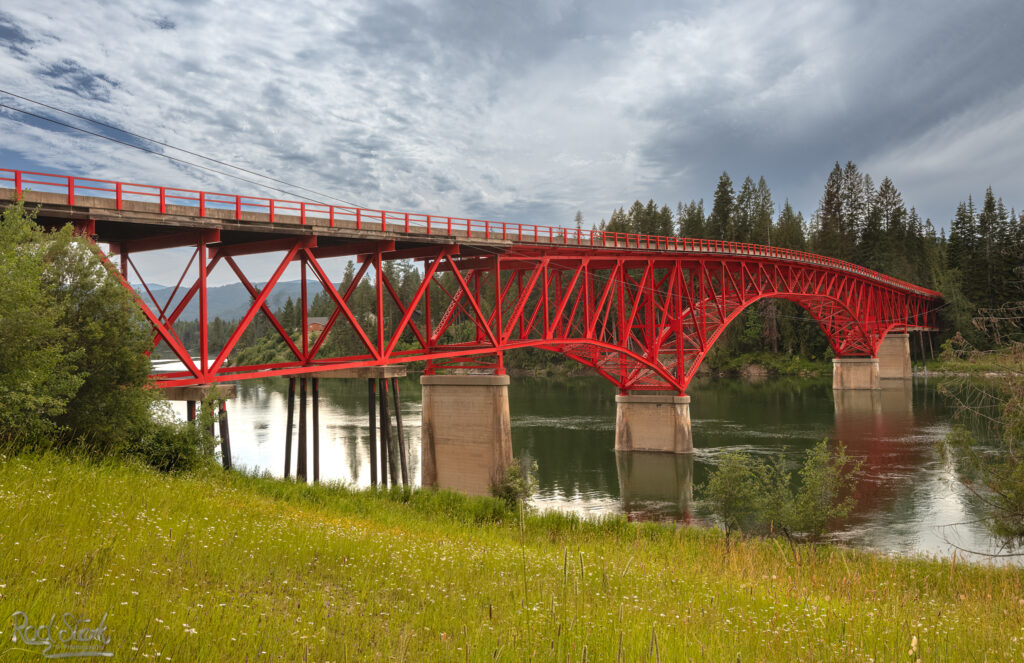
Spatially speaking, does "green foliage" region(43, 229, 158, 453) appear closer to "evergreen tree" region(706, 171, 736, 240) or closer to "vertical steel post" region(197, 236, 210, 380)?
"vertical steel post" region(197, 236, 210, 380)

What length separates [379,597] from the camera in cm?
673

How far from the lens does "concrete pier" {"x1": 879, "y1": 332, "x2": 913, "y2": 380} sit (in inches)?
3787

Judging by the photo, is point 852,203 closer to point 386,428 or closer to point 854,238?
point 854,238

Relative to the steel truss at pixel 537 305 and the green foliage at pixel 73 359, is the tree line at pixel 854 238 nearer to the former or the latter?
the steel truss at pixel 537 305

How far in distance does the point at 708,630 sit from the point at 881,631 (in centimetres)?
170

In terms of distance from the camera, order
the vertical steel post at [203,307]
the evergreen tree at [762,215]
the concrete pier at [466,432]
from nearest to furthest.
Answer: the vertical steel post at [203,307], the concrete pier at [466,432], the evergreen tree at [762,215]

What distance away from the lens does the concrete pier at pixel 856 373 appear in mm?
84375

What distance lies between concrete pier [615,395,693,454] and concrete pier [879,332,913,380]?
215 ft

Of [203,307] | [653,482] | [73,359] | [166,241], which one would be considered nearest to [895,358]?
[653,482]

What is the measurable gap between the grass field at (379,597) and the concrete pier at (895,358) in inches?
3873

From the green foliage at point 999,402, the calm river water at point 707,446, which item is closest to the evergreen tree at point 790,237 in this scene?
the calm river water at point 707,446

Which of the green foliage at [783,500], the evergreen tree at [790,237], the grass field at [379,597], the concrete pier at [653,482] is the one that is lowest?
the concrete pier at [653,482]

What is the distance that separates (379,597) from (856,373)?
301 ft

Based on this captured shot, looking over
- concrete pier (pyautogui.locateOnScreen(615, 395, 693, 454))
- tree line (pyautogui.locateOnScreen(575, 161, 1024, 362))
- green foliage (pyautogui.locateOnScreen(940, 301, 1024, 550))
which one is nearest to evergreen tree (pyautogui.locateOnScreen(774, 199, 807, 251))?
tree line (pyautogui.locateOnScreen(575, 161, 1024, 362))
